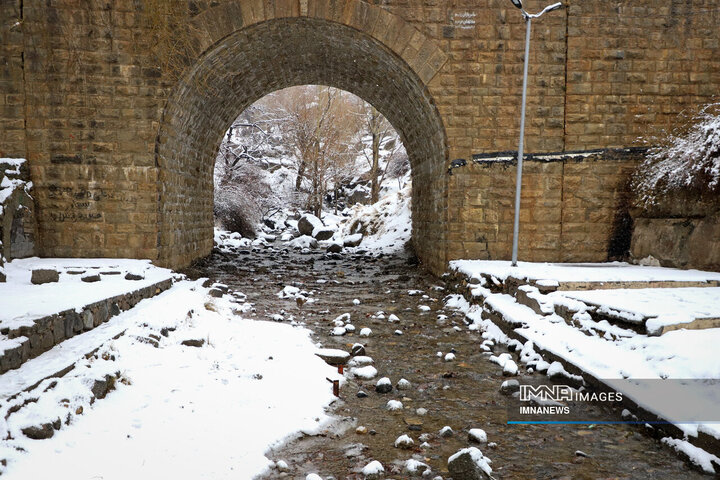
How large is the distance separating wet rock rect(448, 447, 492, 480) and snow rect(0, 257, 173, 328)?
11.2 ft

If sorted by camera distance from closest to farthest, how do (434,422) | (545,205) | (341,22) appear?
1. (434,422)
2. (341,22)
3. (545,205)

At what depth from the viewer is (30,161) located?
819 centimetres

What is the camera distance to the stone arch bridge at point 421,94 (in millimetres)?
8180

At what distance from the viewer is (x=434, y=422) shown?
3715mm

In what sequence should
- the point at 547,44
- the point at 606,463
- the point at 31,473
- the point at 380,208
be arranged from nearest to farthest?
the point at 31,473 < the point at 606,463 < the point at 547,44 < the point at 380,208

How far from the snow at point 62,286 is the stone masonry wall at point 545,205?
552cm

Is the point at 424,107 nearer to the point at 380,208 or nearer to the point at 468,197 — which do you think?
the point at 468,197

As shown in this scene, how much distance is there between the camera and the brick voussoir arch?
8438 millimetres

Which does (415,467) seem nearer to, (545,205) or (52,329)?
(52,329)

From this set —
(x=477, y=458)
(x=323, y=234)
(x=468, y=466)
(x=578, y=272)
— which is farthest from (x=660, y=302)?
(x=323, y=234)

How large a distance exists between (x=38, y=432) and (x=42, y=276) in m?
3.83

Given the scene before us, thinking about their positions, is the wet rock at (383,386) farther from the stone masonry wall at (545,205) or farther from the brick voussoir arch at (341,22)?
the brick voussoir arch at (341,22)

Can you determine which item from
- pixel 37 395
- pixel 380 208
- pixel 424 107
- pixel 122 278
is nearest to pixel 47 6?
pixel 122 278

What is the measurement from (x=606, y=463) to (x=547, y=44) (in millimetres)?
7857
